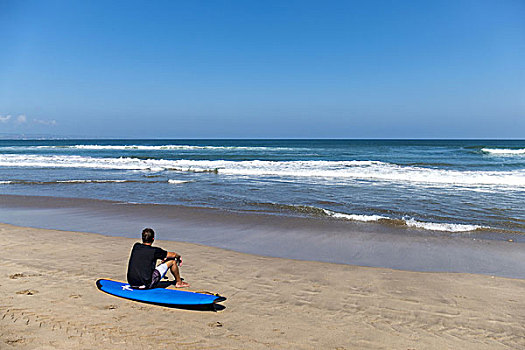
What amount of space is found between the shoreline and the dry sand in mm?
682

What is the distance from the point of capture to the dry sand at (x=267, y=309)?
3.73m

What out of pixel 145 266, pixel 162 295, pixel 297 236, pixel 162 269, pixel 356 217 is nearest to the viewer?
pixel 162 295

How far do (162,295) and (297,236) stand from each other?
13.3ft

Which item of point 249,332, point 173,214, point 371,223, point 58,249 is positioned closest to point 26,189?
point 173,214

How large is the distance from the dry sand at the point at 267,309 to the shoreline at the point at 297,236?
682 millimetres

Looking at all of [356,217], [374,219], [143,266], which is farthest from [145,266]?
[374,219]

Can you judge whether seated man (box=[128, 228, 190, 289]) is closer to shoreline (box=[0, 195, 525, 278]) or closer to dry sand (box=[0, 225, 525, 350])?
dry sand (box=[0, 225, 525, 350])

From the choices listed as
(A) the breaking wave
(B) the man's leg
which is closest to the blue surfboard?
(B) the man's leg

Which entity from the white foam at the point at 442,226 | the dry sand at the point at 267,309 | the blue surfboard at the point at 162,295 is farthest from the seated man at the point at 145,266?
the white foam at the point at 442,226

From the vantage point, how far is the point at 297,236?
8086 mm

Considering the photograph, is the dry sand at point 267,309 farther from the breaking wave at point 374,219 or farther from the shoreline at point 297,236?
the breaking wave at point 374,219

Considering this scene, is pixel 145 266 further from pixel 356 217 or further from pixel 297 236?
pixel 356 217

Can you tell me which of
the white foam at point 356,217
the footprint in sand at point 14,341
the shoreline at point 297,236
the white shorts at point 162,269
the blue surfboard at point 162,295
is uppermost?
the white shorts at point 162,269

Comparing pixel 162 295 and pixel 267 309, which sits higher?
pixel 162 295
